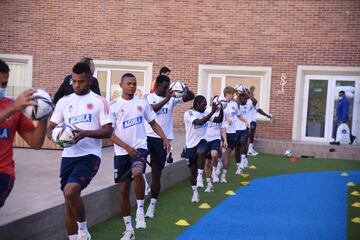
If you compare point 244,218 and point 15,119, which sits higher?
point 15,119

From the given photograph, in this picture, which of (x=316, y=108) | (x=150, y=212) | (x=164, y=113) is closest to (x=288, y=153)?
(x=316, y=108)

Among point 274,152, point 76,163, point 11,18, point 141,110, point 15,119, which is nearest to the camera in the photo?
point 15,119

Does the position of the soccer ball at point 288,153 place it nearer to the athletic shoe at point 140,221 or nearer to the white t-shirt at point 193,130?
the white t-shirt at point 193,130

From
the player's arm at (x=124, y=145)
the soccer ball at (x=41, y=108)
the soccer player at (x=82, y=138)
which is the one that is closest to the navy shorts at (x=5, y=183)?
the soccer ball at (x=41, y=108)

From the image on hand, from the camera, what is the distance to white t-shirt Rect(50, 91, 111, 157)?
6297 mm

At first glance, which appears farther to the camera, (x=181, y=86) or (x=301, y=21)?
(x=301, y=21)

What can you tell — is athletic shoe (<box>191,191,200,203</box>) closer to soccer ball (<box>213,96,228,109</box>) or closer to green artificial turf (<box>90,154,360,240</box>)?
green artificial turf (<box>90,154,360,240</box>)

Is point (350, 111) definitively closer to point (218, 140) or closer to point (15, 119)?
point (218, 140)

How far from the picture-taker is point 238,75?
2353cm

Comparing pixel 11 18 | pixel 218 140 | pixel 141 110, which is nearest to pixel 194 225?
pixel 141 110

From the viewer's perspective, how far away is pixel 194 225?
8.48 meters

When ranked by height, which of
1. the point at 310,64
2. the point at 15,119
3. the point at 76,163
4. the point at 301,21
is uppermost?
the point at 301,21

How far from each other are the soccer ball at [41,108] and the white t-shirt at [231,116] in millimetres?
8500

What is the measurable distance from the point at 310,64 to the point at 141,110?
15875mm
